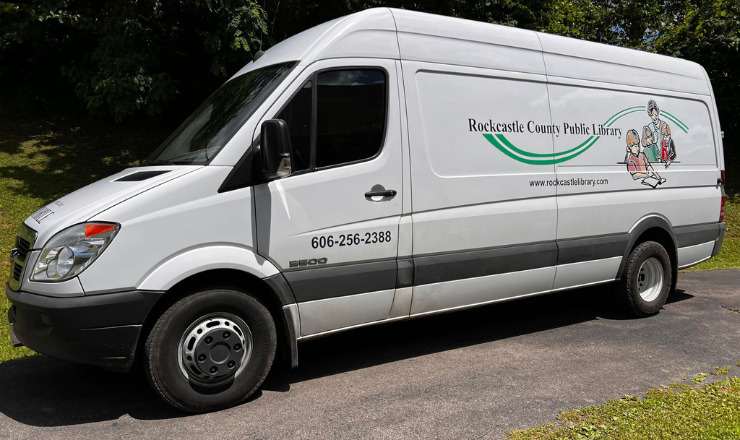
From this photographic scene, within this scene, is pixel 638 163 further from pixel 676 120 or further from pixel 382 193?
pixel 382 193

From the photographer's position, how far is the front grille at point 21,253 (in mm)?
4004

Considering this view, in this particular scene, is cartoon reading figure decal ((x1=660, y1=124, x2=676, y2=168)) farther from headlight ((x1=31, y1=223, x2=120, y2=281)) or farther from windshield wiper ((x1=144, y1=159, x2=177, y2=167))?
headlight ((x1=31, y1=223, x2=120, y2=281))

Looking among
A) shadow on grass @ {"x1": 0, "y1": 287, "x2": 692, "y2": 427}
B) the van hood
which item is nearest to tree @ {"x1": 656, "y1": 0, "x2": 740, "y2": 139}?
shadow on grass @ {"x1": 0, "y1": 287, "x2": 692, "y2": 427}

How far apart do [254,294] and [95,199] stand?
1210mm

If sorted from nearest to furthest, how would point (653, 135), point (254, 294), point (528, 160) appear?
1. point (254, 294)
2. point (528, 160)
3. point (653, 135)

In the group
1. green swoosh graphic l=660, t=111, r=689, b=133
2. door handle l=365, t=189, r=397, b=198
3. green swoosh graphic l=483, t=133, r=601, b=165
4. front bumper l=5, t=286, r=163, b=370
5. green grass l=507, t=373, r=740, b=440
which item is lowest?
green grass l=507, t=373, r=740, b=440

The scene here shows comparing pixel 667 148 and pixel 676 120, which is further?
pixel 676 120

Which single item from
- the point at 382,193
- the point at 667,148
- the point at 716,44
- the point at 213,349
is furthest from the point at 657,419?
the point at 716,44

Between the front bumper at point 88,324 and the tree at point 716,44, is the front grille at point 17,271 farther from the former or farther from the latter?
the tree at point 716,44

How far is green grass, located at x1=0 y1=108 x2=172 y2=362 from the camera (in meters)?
10.8

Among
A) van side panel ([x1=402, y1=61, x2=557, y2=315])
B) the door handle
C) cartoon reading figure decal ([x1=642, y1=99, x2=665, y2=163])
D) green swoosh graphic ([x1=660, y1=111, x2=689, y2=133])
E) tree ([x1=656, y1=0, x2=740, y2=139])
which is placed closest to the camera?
the door handle

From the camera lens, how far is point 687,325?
634cm

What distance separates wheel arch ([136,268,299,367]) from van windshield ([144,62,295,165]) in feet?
2.57

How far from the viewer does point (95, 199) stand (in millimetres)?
3941
